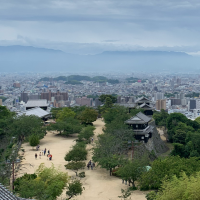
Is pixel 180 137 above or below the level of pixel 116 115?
below

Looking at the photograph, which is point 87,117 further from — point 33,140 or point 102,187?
point 102,187

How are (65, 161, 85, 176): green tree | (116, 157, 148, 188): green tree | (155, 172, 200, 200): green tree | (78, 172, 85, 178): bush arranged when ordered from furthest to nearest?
(65, 161, 85, 176): green tree < (78, 172, 85, 178): bush < (116, 157, 148, 188): green tree < (155, 172, 200, 200): green tree

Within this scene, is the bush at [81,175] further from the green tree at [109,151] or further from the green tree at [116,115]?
the green tree at [116,115]

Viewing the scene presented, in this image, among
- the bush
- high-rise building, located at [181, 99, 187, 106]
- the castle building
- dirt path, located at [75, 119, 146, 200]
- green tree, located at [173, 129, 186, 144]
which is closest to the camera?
dirt path, located at [75, 119, 146, 200]

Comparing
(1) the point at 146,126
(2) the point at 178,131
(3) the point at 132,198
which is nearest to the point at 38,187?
(3) the point at 132,198

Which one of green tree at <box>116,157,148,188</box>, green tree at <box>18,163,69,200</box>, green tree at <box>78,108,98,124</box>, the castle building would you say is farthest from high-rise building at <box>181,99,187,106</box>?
green tree at <box>18,163,69,200</box>

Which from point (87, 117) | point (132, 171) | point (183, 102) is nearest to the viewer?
point (132, 171)

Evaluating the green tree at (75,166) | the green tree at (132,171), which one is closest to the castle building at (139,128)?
the green tree at (75,166)

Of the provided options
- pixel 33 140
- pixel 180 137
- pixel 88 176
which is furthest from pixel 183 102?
pixel 88 176

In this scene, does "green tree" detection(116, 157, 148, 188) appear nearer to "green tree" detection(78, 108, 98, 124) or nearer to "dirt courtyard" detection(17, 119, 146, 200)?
"dirt courtyard" detection(17, 119, 146, 200)
